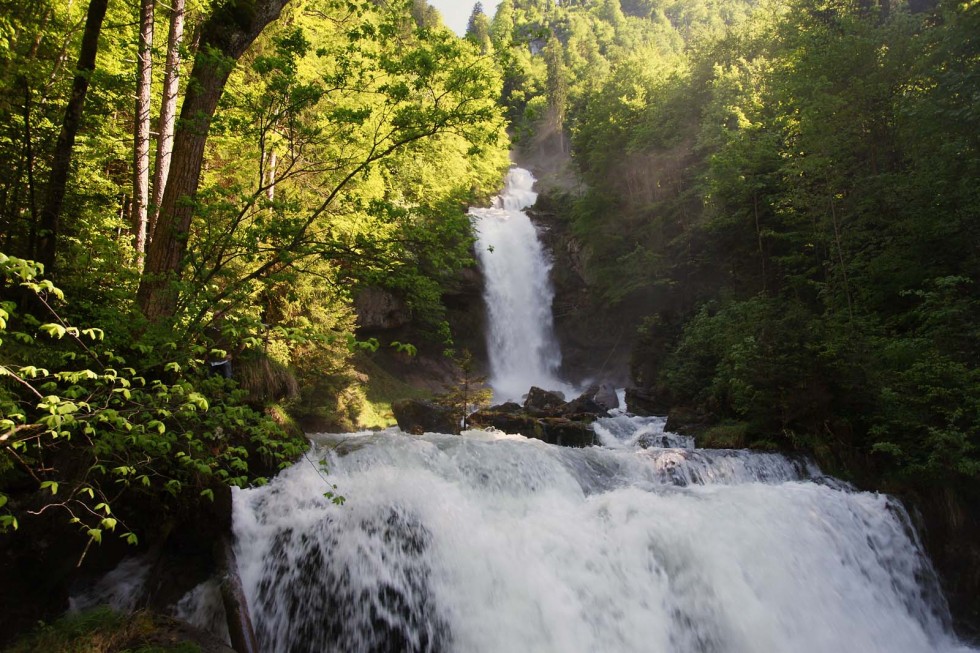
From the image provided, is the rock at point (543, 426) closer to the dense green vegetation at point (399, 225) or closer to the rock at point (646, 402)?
the rock at point (646, 402)

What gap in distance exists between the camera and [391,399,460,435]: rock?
15.0 m

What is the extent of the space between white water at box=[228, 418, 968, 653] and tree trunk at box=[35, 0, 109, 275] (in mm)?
3480

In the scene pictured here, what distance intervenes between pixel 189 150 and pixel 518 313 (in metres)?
21.7

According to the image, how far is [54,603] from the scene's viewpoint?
4.36 meters

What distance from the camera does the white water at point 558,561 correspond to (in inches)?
208

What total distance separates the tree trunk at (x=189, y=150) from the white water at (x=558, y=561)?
3.07 metres

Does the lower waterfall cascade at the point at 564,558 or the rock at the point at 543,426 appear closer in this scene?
the lower waterfall cascade at the point at 564,558

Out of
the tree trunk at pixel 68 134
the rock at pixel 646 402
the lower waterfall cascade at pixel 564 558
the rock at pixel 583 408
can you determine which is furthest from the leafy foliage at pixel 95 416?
the rock at pixel 646 402

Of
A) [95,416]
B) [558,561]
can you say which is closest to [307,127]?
[95,416]

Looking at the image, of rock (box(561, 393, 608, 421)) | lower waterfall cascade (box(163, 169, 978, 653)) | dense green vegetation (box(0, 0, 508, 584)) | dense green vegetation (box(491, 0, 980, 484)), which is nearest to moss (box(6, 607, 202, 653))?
dense green vegetation (box(0, 0, 508, 584))

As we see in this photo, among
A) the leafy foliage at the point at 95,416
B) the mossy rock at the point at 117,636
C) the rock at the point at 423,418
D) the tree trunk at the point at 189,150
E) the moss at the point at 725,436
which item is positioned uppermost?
the tree trunk at the point at 189,150

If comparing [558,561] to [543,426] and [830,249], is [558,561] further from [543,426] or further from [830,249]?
[830,249]

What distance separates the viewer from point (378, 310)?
2150 centimetres

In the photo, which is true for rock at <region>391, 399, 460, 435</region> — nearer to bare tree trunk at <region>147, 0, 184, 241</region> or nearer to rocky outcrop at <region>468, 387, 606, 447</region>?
rocky outcrop at <region>468, 387, 606, 447</region>
